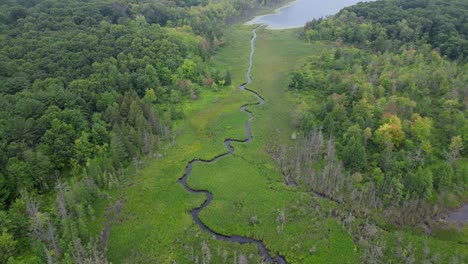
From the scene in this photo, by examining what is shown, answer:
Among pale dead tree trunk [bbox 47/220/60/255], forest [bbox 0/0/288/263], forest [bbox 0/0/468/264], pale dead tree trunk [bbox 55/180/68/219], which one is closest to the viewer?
pale dead tree trunk [bbox 47/220/60/255]

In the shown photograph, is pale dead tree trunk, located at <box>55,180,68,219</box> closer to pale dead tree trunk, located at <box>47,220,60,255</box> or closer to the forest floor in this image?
pale dead tree trunk, located at <box>47,220,60,255</box>

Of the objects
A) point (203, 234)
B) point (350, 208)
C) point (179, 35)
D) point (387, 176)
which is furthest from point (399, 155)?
point (179, 35)

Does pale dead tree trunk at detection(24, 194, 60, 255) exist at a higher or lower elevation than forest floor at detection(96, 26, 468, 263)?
higher

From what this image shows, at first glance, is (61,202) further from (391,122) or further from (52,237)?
(391,122)

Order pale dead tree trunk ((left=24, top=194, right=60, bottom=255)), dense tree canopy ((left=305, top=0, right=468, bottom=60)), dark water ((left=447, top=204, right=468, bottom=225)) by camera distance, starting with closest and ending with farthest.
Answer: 1. pale dead tree trunk ((left=24, top=194, right=60, bottom=255))
2. dark water ((left=447, top=204, right=468, bottom=225))
3. dense tree canopy ((left=305, top=0, right=468, bottom=60))

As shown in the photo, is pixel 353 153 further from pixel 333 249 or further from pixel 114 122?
pixel 114 122

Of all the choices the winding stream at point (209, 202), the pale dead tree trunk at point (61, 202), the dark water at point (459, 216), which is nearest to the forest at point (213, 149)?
the winding stream at point (209, 202)

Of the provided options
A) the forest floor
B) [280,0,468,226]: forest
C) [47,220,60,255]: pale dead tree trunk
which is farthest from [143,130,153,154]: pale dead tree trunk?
[47,220,60,255]: pale dead tree trunk

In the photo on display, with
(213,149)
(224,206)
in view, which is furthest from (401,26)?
(224,206)
